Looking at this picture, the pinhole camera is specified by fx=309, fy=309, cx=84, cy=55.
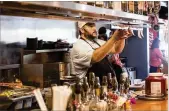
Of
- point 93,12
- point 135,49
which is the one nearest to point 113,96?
point 93,12

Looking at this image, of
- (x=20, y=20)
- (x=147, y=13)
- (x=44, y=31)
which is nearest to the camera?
(x=147, y=13)

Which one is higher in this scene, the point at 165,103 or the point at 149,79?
the point at 149,79

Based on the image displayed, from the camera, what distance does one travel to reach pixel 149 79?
227 centimetres

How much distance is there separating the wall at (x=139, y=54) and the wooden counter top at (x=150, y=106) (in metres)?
4.56

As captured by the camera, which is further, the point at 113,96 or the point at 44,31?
the point at 44,31

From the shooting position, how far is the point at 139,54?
6895 mm

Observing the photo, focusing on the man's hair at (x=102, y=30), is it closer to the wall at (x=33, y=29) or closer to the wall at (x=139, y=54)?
the wall at (x=33, y=29)

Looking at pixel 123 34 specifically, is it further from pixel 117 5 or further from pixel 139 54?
pixel 139 54

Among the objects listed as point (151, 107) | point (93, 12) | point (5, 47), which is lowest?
point (151, 107)

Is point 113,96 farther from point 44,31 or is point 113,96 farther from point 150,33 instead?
point 150,33

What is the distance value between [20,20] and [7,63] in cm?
53

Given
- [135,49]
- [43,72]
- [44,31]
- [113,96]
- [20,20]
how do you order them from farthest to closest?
[135,49]
[44,31]
[20,20]
[43,72]
[113,96]

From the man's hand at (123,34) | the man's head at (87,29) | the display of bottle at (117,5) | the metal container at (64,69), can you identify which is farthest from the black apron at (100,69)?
the display of bottle at (117,5)

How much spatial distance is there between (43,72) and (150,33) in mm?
4753
